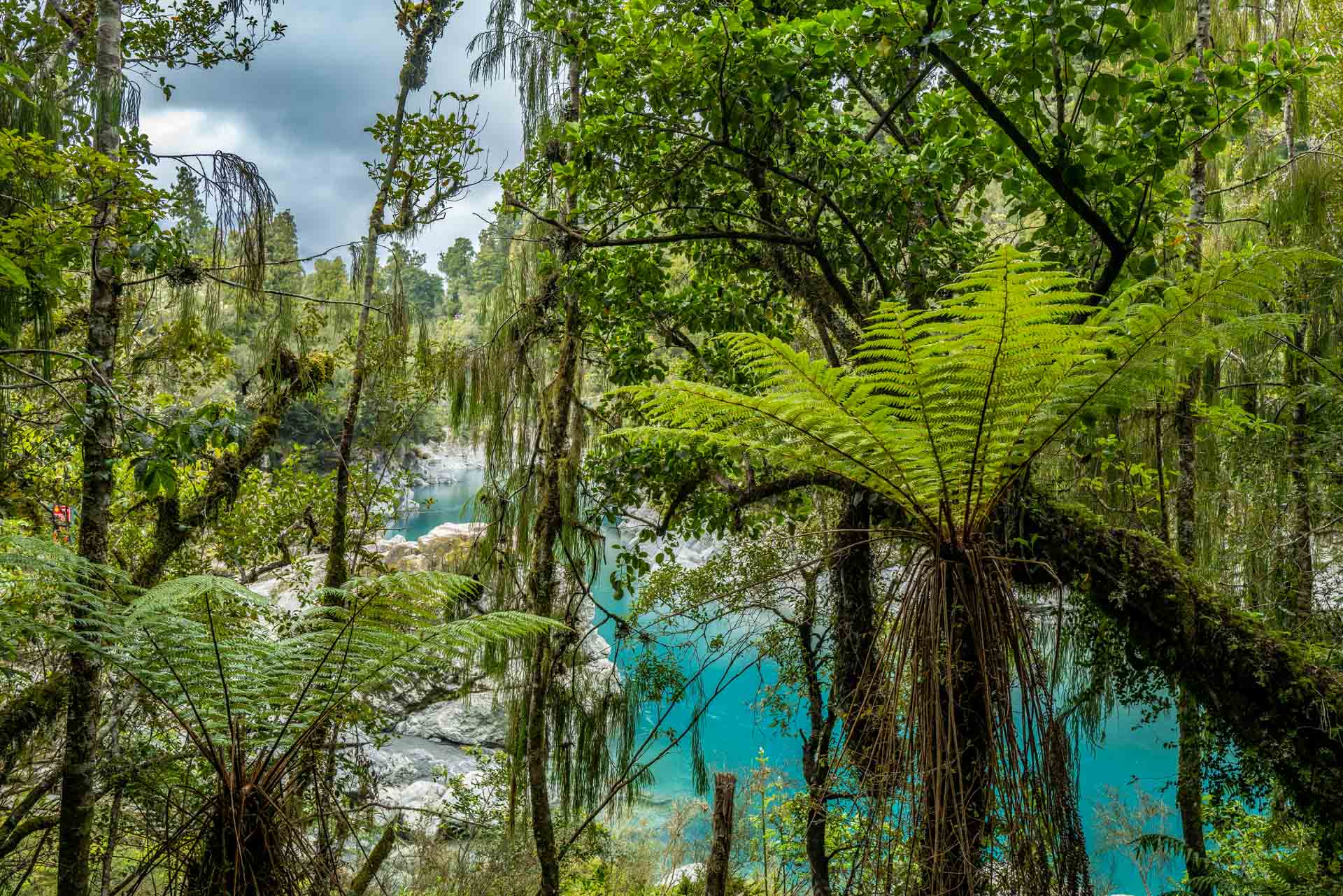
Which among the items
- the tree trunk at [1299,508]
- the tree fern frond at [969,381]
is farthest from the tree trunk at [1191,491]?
the tree fern frond at [969,381]

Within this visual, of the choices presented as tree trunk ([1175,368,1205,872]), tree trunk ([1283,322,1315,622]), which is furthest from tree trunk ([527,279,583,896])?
tree trunk ([1283,322,1315,622])

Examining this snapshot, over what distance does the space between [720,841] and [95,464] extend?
258 cm

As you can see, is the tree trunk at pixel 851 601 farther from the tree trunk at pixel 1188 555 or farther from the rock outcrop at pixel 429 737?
the rock outcrop at pixel 429 737

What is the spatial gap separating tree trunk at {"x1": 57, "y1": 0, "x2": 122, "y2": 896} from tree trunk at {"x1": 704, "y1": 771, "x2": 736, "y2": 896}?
2029mm

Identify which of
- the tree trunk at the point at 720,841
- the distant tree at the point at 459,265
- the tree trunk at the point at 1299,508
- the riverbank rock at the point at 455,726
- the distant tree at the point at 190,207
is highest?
the distant tree at the point at 459,265

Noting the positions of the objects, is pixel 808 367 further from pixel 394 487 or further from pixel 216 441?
pixel 394 487

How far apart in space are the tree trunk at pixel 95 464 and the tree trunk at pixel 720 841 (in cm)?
203

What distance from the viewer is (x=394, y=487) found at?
4.82 m

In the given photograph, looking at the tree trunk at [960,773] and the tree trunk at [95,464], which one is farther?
the tree trunk at [95,464]

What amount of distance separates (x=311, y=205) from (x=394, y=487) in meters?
1.91

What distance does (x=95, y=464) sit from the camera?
226cm

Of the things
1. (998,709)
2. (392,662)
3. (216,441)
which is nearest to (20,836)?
(216,441)

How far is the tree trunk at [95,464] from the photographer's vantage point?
211 centimetres

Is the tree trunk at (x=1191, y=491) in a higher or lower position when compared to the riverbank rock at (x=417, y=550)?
lower
